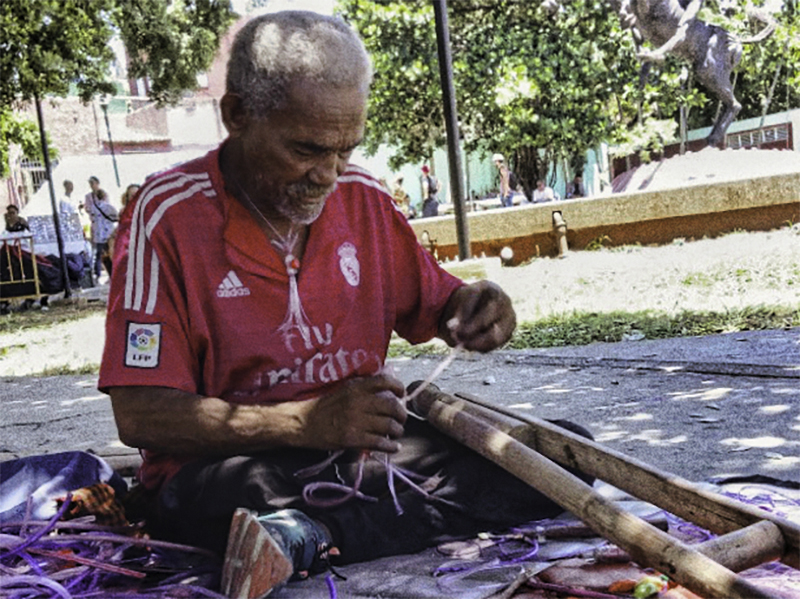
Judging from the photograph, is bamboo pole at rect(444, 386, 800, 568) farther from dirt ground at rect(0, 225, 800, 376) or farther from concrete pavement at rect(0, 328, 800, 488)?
dirt ground at rect(0, 225, 800, 376)

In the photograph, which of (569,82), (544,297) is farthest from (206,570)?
(569,82)

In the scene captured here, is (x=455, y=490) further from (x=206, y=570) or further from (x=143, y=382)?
(x=143, y=382)

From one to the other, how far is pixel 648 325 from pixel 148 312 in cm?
510

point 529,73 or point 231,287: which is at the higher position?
point 529,73

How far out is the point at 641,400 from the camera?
4.48m

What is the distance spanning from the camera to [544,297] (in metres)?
9.12

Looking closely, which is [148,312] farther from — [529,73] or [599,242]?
[529,73]

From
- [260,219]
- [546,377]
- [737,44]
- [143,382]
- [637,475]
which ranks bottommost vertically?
[546,377]

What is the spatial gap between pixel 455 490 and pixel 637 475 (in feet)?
1.76

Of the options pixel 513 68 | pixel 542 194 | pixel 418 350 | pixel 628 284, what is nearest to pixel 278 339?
pixel 418 350

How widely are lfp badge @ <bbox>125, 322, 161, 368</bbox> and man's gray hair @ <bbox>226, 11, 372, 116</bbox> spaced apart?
1.93 feet

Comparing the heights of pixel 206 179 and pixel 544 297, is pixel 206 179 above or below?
above

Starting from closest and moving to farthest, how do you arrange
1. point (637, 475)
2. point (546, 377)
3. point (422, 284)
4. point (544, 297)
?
point (637, 475) < point (422, 284) < point (546, 377) < point (544, 297)

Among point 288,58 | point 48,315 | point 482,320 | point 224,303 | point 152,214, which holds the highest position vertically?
point 288,58
